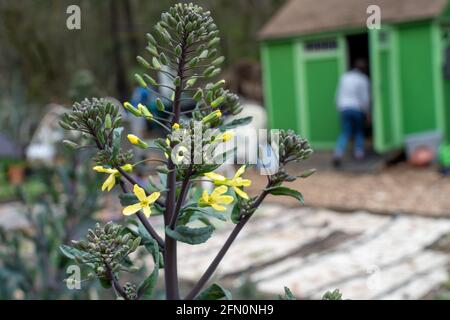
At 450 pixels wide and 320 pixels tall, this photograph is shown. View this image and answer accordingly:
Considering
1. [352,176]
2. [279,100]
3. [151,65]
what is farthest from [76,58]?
[151,65]

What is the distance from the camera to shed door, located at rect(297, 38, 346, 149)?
11.3 meters

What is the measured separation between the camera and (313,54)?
11.5 metres

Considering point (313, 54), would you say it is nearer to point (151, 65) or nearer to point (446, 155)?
point (446, 155)

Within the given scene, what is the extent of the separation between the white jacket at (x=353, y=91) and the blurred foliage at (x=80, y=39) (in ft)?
24.1

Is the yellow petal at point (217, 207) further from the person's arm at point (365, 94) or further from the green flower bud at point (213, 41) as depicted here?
the person's arm at point (365, 94)

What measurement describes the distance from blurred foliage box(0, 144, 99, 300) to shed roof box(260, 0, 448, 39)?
7.25 metres

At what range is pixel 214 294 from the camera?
43.3 inches

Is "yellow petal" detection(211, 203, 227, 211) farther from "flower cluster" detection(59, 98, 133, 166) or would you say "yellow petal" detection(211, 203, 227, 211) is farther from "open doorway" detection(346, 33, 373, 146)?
"open doorway" detection(346, 33, 373, 146)

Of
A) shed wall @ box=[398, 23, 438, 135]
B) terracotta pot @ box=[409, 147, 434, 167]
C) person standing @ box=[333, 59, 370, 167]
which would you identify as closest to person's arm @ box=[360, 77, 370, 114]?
person standing @ box=[333, 59, 370, 167]

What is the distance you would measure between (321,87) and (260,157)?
10631 millimetres

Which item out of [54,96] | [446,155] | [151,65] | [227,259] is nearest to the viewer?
[151,65]

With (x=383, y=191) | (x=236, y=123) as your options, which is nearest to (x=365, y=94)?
(x=383, y=191)

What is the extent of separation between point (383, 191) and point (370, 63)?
7.60ft

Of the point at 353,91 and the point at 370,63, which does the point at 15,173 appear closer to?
the point at 353,91
